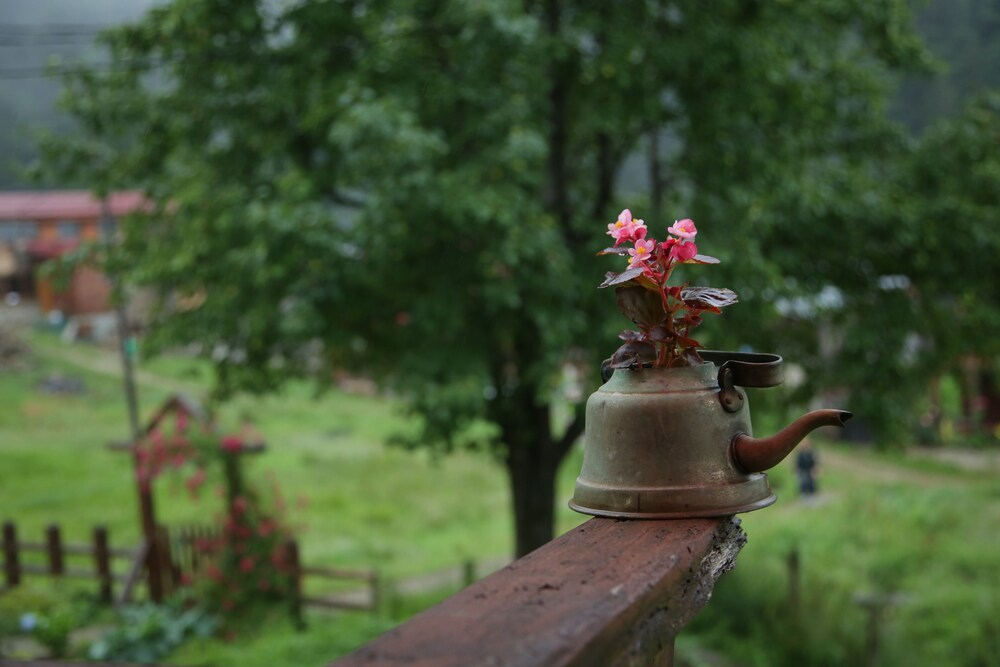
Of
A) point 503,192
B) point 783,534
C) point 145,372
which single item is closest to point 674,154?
point 503,192

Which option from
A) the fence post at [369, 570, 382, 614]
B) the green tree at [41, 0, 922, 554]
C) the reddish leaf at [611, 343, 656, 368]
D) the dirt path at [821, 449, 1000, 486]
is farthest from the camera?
the dirt path at [821, 449, 1000, 486]

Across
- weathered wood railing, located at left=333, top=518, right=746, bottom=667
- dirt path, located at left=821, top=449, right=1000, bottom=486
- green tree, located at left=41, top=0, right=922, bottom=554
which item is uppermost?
green tree, located at left=41, top=0, right=922, bottom=554

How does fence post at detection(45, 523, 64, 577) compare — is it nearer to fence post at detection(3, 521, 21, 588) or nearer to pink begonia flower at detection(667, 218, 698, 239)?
fence post at detection(3, 521, 21, 588)

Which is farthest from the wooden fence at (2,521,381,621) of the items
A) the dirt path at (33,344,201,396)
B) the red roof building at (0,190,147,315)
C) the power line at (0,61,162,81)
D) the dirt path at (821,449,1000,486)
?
the red roof building at (0,190,147,315)

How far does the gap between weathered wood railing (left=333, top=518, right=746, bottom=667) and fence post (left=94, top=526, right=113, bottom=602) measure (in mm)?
12331

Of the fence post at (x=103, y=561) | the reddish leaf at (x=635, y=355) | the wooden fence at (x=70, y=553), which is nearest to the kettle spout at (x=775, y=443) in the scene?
the reddish leaf at (x=635, y=355)

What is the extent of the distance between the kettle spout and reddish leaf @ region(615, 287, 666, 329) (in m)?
0.30

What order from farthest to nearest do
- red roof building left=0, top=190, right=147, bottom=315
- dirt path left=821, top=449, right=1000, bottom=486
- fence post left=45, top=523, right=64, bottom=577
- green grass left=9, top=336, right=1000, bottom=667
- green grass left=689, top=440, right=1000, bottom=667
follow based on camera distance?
red roof building left=0, top=190, right=147, bottom=315, dirt path left=821, top=449, right=1000, bottom=486, fence post left=45, top=523, right=64, bottom=577, green grass left=9, top=336, right=1000, bottom=667, green grass left=689, top=440, right=1000, bottom=667

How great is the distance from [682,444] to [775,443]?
0.59 feet

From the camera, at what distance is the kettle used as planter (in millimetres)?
2008

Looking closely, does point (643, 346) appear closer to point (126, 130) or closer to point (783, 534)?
point (126, 130)

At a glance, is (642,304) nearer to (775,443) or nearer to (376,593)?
(775,443)

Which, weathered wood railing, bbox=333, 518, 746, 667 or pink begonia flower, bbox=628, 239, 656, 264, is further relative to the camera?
pink begonia flower, bbox=628, 239, 656, 264

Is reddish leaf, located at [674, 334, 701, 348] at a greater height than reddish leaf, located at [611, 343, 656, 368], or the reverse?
reddish leaf, located at [674, 334, 701, 348]
